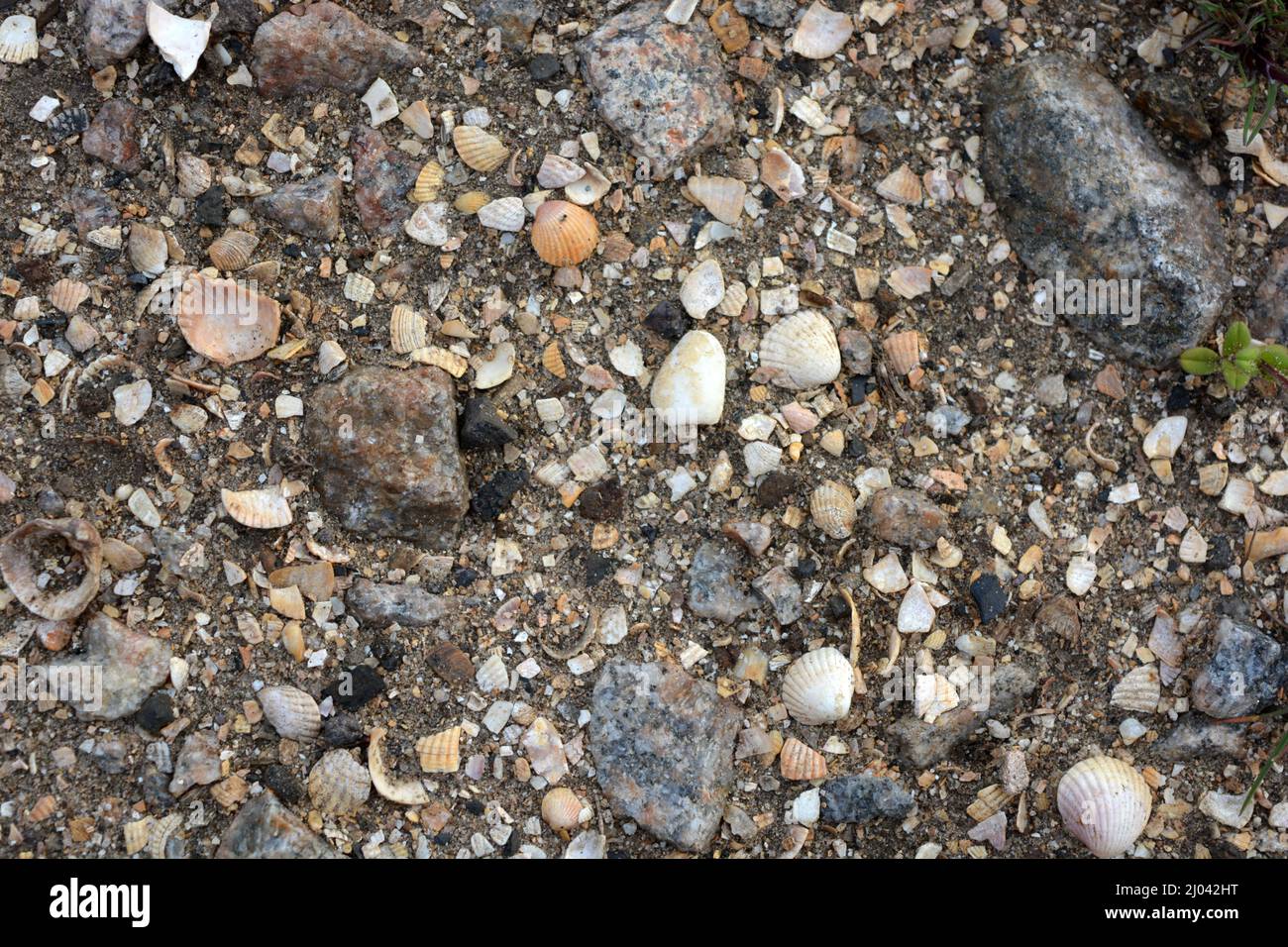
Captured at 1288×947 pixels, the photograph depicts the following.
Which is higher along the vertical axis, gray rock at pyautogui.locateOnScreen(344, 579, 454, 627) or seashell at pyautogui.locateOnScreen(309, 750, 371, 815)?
gray rock at pyautogui.locateOnScreen(344, 579, 454, 627)

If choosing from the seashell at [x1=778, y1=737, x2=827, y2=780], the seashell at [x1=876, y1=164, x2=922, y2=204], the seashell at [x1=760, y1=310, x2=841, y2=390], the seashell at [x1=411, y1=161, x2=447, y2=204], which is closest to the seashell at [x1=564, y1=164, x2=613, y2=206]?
the seashell at [x1=411, y1=161, x2=447, y2=204]

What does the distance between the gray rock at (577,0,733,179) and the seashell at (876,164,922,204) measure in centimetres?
51

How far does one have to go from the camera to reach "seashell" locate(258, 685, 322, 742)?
2.73 metres

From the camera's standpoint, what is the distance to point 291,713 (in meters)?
2.73

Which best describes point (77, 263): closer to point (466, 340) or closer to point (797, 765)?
point (466, 340)

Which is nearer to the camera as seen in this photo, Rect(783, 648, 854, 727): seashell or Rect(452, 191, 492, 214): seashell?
Rect(783, 648, 854, 727): seashell

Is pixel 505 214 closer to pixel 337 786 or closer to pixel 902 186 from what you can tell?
pixel 902 186

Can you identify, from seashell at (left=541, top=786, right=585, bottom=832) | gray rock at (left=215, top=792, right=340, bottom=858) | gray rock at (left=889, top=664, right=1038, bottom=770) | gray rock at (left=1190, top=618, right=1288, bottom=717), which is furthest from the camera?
gray rock at (left=1190, top=618, right=1288, bottom=717)

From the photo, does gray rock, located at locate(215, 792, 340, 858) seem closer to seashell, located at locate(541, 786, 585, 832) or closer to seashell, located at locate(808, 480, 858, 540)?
seashell, located at locate(541, 786, 585, 832)

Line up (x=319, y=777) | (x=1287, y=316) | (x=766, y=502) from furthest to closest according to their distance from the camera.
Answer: (x=1287, y=316) → (x=766, y=502) → (x=319, y=777)

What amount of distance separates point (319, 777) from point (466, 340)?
125 centimetres

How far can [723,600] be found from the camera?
286 cm

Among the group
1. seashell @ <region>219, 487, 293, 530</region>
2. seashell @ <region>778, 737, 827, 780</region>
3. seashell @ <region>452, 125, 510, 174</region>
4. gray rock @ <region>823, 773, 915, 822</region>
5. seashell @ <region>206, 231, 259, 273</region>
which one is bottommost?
gray rock @ <region>823, 773, 915, 822</region>

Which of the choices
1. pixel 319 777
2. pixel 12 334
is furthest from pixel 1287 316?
pixel 12 334
